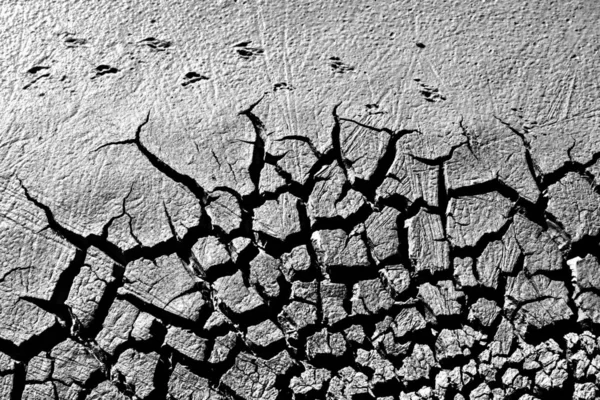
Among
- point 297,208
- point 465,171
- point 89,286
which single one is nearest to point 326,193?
point 297,208

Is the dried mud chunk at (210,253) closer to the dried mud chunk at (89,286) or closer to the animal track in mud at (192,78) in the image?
the dried mud chunk at (89,286)

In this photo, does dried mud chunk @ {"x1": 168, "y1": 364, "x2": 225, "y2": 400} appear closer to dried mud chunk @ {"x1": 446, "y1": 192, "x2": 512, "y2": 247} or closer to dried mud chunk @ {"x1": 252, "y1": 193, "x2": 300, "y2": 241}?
dried mud chunk @ {"x1": 252, "y1": 193, "x2": 300, "y2": 241}

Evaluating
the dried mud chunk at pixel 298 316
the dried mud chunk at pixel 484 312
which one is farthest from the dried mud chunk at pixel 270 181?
the dried mud chunk at pixel 484 312

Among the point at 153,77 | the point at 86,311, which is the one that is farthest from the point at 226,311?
the point at 153,77

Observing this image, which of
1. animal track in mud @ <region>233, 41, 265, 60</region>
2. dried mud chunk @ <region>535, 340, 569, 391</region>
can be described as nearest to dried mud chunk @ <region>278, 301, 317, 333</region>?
dried mud chunk @ <region>535, 340, 569, 391</region>

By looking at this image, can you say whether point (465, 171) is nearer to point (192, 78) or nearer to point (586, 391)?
point (586, 391)

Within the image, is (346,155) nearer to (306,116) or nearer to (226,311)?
(306,116)
